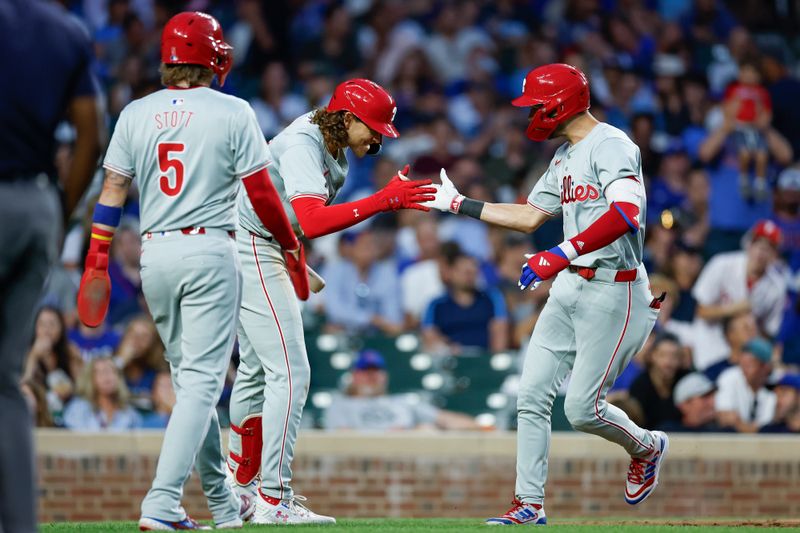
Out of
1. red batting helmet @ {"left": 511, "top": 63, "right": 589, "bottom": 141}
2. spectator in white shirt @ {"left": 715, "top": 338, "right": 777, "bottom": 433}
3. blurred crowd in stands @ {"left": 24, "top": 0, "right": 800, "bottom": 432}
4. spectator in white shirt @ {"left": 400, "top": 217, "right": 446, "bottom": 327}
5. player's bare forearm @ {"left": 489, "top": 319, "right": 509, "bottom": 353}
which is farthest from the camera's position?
spectator in white shirt @ {"left": 400, "top": 217, "right": 446, "bottom": 327}

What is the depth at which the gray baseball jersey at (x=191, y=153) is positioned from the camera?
528 centimetres

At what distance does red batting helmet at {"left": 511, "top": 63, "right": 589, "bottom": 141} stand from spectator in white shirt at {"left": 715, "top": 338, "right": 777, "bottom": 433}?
184 inches

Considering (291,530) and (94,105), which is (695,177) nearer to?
(291,530)

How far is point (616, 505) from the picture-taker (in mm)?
9383

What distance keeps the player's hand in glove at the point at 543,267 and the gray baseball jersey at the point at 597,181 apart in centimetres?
27

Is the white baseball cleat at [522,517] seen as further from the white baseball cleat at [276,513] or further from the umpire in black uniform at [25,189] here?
the umpire in black uniform at [25,189]

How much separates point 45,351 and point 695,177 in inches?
263

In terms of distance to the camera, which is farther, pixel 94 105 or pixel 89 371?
pixel 89 371

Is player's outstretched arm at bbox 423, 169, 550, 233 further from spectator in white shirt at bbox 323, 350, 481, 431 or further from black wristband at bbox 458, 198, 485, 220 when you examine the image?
spectator in white shirt at bbox 323, 350, 481, 431

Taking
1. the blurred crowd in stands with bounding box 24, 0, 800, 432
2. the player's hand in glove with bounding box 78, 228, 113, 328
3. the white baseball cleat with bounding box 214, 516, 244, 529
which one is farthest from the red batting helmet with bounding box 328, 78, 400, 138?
the blurred crowd in stands with bounding box 24, 0, 800, 432

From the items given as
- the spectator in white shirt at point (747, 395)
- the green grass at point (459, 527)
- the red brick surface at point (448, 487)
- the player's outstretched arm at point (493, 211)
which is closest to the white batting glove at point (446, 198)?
the player's outstretched arm at point (493, 211)

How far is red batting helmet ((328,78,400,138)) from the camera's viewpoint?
6336mm

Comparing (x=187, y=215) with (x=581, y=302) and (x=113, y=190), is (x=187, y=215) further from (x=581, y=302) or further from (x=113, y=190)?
(x=581, y=302)

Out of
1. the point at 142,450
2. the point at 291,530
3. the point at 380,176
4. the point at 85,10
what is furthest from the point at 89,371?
the point at 85,10
